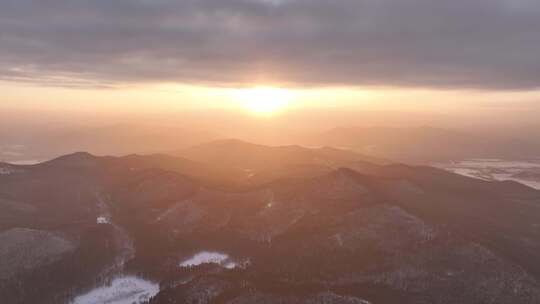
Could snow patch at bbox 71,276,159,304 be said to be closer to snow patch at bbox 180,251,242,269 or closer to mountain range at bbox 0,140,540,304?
mountain range at bbox 0,140,540,304

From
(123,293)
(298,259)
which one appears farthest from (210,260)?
(123,293)

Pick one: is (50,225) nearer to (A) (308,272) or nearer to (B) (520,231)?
(A) (308,272)

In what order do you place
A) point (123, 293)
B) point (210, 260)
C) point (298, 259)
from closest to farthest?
point (123, 293) < point (298, 259) < point (210, 260)

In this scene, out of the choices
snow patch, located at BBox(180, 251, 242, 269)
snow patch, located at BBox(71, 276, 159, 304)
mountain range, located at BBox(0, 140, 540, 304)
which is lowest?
snow patch, located at BBox(71, 276, 159, 304)

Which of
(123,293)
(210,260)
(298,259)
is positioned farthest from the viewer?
(210,260)

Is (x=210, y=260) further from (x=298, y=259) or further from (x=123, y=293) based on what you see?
(x=123, y=293)

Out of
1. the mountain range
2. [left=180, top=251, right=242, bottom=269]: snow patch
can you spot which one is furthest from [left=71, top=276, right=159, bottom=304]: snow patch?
[left=180, top=251, right=242, bottom=269]: snow patch

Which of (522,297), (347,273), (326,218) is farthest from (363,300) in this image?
(326,218)

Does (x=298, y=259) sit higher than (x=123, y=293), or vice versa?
(x=298, y=259)
